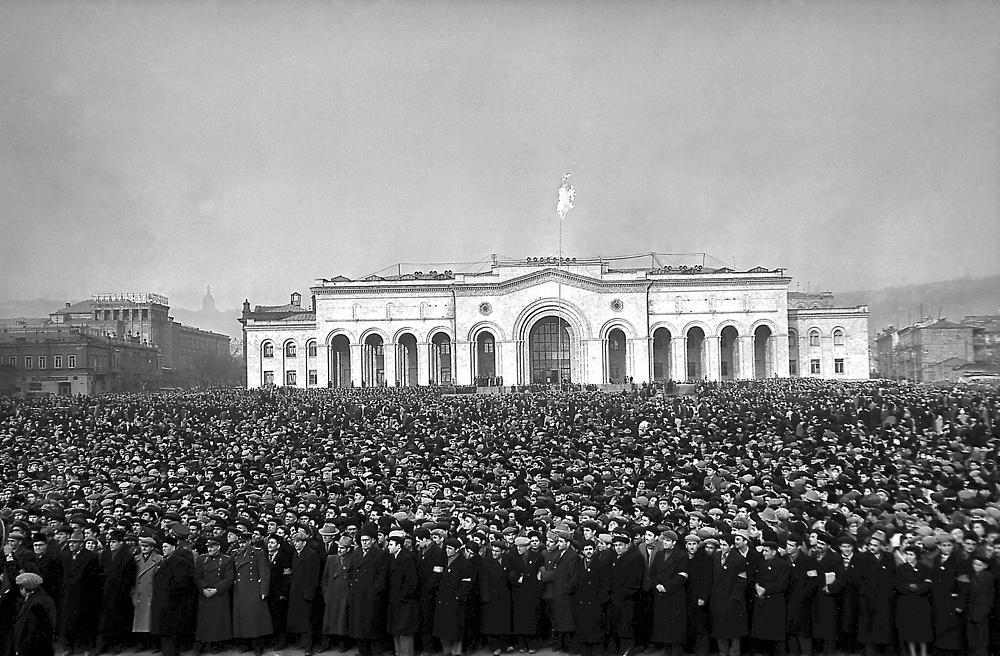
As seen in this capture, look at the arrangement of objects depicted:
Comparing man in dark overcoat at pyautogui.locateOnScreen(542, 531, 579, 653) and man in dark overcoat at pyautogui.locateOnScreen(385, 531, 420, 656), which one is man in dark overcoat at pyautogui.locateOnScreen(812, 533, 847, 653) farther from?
man in dark overcoat at pyautogui.locateOnScreen(385, 531, 420, 656)

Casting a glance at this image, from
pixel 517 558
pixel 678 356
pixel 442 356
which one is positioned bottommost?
pixel 517 558

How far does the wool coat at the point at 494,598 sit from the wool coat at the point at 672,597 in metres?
1.55

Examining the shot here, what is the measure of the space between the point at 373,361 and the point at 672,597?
141ft

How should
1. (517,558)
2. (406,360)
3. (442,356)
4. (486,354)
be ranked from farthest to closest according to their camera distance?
(406,360) < (442,356) < (486,354) < (517,558)

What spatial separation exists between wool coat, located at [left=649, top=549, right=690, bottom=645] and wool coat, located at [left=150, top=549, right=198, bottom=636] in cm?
492

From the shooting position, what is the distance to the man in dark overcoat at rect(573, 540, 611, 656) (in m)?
8.36

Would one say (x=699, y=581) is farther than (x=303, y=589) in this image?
No

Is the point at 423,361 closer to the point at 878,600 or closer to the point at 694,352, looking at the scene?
the point at 694,352

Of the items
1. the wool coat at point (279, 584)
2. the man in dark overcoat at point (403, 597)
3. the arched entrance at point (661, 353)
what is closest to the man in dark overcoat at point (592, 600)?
the man in dark overcoat at point (403, 597)

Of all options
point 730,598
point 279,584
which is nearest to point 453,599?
point 279,584

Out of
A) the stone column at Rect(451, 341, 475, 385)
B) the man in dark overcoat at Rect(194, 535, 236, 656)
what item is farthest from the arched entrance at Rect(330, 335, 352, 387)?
the man in dark overcoat at Rect(194, 535, 236, 656)

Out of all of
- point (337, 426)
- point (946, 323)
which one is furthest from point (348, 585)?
point (946, 323)

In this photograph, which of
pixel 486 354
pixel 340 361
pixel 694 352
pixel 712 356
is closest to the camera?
pixel 712 356

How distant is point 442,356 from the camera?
4912cm
